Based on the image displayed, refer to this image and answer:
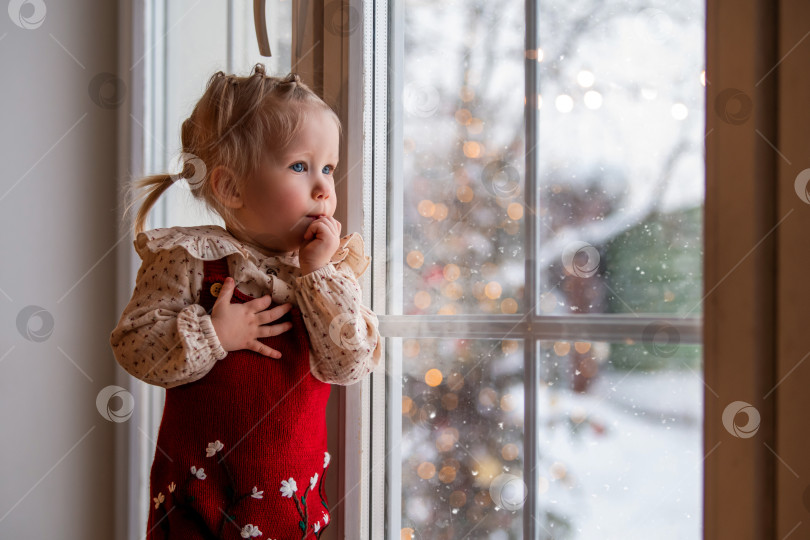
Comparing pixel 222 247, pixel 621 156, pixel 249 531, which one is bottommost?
pixel 249 531

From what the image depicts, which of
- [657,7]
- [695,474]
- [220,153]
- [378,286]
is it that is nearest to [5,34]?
[220,153]

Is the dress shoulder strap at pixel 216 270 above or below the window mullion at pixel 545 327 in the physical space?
above

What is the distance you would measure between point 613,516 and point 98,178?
127 centimetres

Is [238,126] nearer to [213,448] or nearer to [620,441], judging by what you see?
[213,448]

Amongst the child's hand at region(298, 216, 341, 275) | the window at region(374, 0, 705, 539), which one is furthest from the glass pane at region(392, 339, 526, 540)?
the child's hand at region(298, 216, 341, 275)

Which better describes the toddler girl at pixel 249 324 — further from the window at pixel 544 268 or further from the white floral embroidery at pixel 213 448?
the window at pixel 544 268

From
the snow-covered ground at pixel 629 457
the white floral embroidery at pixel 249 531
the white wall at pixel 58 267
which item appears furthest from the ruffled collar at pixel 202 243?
the white wall at pixel 58 267

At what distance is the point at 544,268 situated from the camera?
2.96 feet

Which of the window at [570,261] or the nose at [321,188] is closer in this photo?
the window at [570,261]

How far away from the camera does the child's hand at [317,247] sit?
89 cm

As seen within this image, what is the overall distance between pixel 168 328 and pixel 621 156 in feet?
2.13

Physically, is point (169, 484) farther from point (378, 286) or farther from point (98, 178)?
point (98, 178)

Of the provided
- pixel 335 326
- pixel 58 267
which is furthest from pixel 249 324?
pixel 58 267

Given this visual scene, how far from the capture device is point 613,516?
84 centimetres
